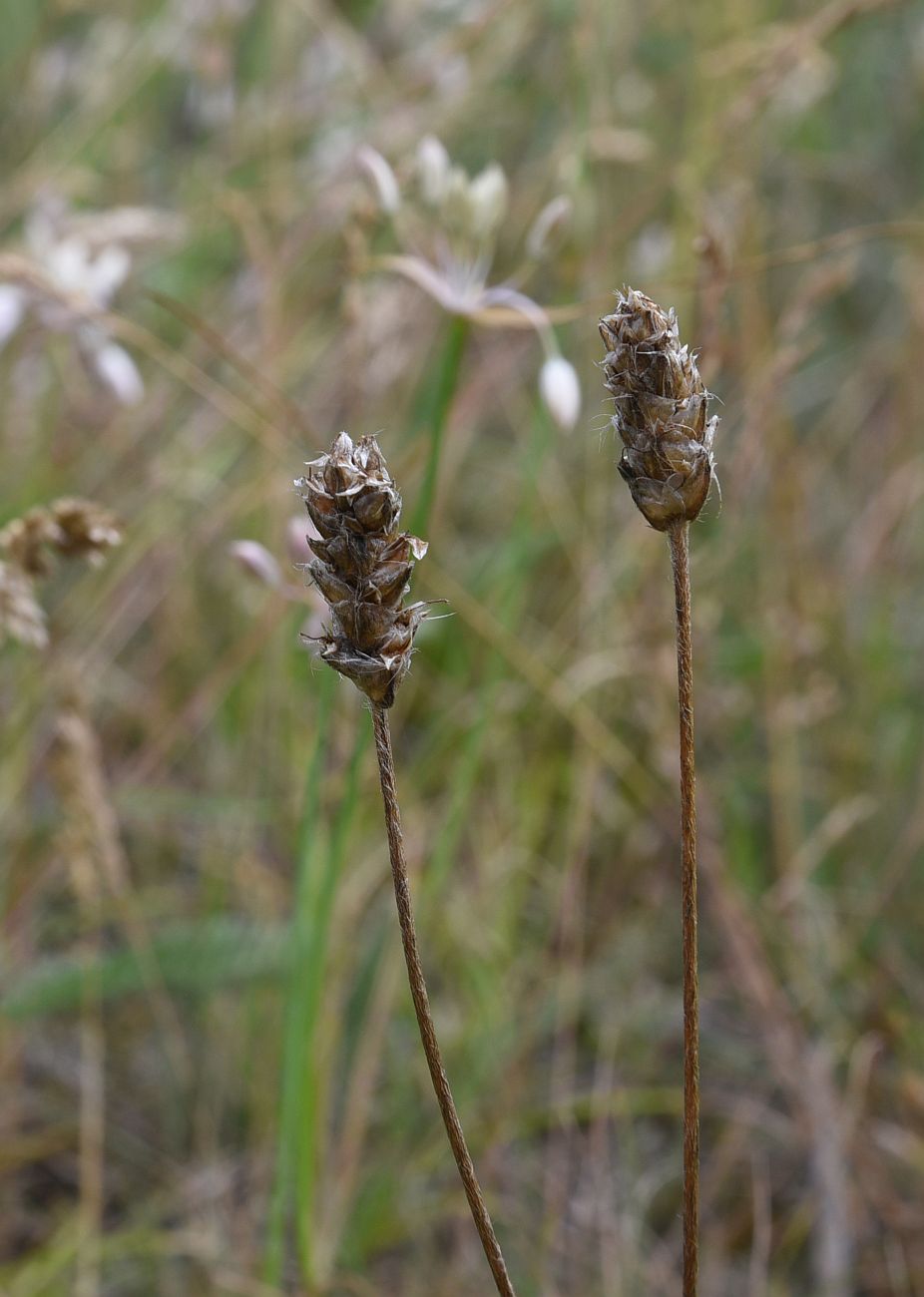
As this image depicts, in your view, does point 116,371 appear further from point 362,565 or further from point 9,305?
point 362,565

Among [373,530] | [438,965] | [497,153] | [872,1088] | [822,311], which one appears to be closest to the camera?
[373,530]

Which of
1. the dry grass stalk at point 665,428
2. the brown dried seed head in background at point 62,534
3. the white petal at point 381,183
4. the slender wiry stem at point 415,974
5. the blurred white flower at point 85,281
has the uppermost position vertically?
the blurred white flower at point 85,281

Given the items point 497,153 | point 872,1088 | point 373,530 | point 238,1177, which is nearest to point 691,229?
point 497,153

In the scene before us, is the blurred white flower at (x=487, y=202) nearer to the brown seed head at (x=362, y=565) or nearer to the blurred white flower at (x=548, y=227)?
the blurred white flower at (x=548, y=227)

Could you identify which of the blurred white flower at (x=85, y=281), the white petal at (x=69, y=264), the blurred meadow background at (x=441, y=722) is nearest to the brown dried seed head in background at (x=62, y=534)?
→ the blurred meadow background at (x=441, y=722)

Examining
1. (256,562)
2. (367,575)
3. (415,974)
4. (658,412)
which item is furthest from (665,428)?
Answer: (256,562)

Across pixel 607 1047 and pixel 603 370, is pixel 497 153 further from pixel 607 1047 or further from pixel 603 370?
pixel 603 370

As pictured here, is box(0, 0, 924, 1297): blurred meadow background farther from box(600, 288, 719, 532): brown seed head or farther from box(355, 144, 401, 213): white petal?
box(600, 288, 719, 532): brown seed head
